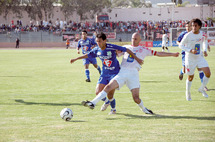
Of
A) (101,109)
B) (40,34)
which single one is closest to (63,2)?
(40,34)

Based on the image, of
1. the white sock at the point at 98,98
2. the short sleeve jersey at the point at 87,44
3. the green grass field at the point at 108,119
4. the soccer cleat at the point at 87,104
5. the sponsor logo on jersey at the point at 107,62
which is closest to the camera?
the green grass field at the point at 108,119

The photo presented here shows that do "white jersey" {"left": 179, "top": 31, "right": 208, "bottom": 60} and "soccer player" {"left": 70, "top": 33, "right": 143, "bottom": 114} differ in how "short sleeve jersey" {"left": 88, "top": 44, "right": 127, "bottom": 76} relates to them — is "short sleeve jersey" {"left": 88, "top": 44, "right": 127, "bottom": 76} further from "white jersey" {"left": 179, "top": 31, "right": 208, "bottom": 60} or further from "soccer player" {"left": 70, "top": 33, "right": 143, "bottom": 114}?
"white jersey" {"left": 179, "top": 31, "right": 208, "bottom": 60}

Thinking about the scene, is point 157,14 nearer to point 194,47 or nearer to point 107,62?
point 194,47

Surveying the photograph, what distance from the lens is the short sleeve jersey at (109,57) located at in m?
7.23

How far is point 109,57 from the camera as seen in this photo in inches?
286

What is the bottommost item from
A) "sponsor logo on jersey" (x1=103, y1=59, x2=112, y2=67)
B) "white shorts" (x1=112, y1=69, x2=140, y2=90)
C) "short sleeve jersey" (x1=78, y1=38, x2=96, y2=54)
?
"white shorts" (x1=112, y1=69, x2=140, y2=90)

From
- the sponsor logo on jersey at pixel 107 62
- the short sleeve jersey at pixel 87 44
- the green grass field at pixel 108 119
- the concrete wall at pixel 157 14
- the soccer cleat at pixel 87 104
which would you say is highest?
the concrete wall at pixel 157 14

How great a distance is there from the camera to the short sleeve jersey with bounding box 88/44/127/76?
7.23m

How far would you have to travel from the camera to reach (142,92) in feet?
36.4

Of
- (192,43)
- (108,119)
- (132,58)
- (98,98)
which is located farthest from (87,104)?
(192,43)

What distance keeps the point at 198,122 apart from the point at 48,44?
50.6m

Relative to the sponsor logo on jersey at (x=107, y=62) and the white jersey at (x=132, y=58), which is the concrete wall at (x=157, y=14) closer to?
the sponsor logo on jersey at (x=107, y=62)

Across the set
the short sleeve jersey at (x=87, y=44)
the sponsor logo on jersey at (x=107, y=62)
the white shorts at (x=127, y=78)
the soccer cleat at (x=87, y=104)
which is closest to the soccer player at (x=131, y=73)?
the white shorts at (x=127, y=78)

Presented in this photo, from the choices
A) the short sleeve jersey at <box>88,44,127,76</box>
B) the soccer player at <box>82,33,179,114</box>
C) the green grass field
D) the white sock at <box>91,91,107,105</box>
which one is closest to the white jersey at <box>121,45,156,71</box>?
the soccer player at <box>82,33,179,114</box>
